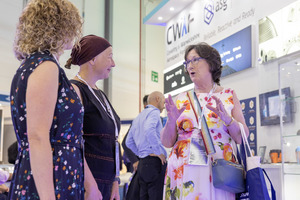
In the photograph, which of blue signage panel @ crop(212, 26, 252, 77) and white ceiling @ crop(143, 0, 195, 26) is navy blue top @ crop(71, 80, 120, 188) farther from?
white ceiling @ crop(143, 0, 195, 26)

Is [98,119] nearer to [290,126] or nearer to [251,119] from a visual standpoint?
[290,126]

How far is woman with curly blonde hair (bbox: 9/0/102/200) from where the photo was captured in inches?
52.5

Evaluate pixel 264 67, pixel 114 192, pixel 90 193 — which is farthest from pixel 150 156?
pixel 90 193

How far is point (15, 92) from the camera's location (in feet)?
4.78

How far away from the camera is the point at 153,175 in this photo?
4.38 metres

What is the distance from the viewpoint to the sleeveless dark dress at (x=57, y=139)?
140 cm

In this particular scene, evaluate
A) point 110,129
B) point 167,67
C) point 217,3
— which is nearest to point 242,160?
point 110,129

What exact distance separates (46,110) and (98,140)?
31.2 inches

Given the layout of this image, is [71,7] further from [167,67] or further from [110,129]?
[167,67]

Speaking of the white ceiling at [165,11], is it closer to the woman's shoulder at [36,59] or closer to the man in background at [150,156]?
the man in background at [150,156]

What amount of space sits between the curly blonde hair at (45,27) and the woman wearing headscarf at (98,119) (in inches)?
20.9

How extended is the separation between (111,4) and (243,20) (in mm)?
7206

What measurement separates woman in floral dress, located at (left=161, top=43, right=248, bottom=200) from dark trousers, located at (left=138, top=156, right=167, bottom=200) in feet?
6.09

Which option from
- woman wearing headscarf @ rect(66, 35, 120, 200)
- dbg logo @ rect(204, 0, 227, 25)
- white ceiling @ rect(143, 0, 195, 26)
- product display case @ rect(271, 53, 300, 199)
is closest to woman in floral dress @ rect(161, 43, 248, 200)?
woman wearing headscarf @ rect(66, 35, 120, 200)
